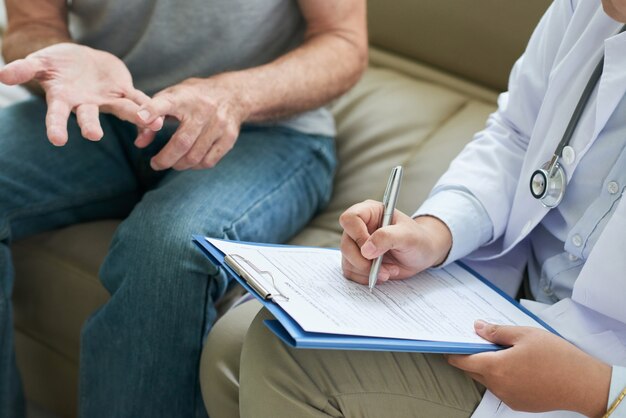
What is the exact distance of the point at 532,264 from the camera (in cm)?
113

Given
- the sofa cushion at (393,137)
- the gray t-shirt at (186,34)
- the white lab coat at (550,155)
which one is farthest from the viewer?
the sofa cushion at (393,137)

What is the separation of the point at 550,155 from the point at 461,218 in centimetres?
13

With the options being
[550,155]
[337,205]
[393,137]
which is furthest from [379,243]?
[393,137]

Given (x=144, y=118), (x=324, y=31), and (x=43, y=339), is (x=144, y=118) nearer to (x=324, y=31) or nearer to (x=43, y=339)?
(x=324, y=31)

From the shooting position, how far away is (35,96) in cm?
142

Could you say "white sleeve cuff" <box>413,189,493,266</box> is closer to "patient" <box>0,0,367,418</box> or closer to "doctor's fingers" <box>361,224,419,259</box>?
"doctor's fingers" <box>361,224,419,259</box>

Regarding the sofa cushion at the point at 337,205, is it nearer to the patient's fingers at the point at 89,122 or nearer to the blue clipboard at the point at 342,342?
the patient's fingers at the point at 89,122

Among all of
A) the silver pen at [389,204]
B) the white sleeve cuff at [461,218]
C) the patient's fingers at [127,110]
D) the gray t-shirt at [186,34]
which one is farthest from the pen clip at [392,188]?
the gray t-shirt at [186,34]

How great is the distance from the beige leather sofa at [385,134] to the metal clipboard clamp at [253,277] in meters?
0.41

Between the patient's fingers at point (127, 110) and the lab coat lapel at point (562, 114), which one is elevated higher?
the lab coat lapel at point (562, 114)

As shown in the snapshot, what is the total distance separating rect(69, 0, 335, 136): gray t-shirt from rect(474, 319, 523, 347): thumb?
0.58 metres

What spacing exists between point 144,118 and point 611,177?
60 centimetres

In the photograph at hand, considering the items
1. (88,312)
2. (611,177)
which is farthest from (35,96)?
(611,177)

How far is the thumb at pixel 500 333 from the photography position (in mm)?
907
